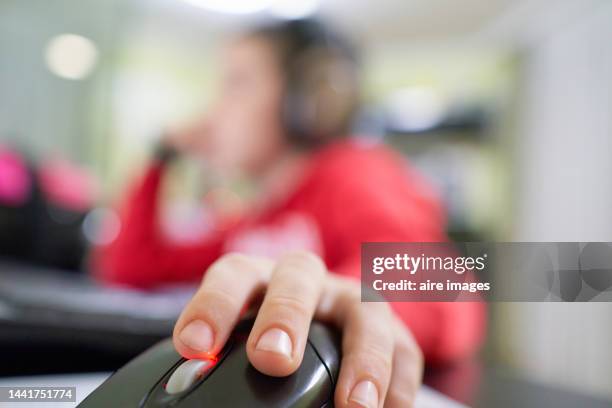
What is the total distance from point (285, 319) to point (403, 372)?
2.7 inches

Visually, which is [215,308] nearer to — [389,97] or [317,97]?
[317,97]

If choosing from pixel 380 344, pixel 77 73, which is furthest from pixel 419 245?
pixel 77 73

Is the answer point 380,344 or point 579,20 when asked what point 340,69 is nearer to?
point 380,344

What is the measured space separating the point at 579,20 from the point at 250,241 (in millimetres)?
1836

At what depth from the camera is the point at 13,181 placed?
76 centimetres

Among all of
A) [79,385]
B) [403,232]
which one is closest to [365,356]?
[79,385]

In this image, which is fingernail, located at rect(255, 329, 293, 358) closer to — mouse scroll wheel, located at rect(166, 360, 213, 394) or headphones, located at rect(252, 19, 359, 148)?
mouse scroll wheel, located at rect(166, 360, 213, 394)

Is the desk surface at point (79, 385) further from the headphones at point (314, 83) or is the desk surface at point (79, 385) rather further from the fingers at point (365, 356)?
the headphones at point (314, 83)

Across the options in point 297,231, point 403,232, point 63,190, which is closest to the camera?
point 403,232

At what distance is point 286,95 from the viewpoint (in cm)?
66

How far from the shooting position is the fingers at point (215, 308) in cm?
19

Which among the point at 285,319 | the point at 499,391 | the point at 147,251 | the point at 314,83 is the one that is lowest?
the point at 147,251

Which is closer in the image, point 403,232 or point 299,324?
point 299,324

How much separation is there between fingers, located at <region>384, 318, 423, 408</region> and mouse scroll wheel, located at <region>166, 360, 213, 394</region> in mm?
81
